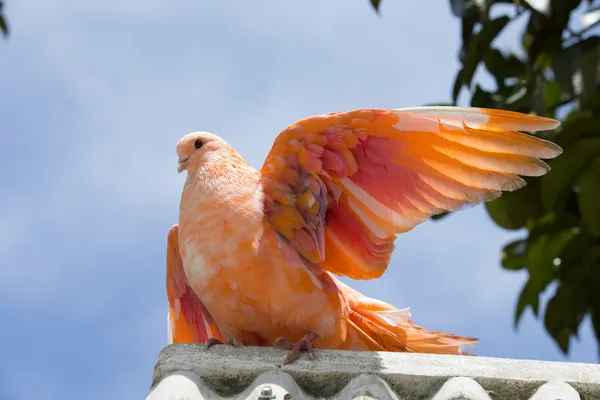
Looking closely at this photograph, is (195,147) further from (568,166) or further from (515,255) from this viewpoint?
(515,255)

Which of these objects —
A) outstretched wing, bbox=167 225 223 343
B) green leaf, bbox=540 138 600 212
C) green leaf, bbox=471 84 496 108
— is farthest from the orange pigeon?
green leaf, bbox=471 84 496 108

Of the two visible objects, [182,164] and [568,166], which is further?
[568,166]

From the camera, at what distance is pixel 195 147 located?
4.87 meters

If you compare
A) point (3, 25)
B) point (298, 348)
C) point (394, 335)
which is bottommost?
point (298, 348)

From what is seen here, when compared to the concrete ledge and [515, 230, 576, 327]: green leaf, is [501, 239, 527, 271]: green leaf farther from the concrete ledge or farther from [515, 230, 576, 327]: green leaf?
the concrete ledge

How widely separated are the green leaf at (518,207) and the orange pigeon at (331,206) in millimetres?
2926

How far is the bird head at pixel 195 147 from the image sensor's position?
4.81m

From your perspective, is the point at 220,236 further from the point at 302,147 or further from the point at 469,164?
the point at 469,164

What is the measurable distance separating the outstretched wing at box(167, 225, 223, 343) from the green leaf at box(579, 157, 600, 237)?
3.14m

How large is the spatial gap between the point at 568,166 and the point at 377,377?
3955 millimetres

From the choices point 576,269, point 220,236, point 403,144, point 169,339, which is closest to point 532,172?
point 403,144

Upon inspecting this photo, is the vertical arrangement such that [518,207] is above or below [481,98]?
below

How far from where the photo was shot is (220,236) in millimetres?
4395

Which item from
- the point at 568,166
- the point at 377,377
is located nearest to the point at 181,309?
the point at 377,377
